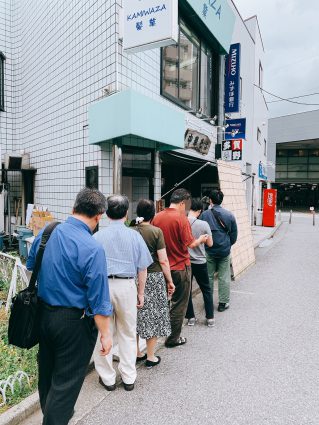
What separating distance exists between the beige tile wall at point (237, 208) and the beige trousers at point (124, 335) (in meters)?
4.69

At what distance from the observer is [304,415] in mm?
2922

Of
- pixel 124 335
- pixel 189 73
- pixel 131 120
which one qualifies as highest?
pixel 189 73

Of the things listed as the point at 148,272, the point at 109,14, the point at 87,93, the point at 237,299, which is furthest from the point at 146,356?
the point at 109,14

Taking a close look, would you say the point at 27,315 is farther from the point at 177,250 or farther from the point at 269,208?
the point at 269,208

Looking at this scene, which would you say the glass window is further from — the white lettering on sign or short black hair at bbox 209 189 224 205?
short black hair at bbox 209 189 224 205

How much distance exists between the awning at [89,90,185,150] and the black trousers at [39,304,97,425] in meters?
3.28

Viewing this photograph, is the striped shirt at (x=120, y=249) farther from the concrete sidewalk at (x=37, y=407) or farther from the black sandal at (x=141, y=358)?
the black sandal at (x=141, y=358)

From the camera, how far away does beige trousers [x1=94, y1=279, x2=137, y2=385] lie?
321cm

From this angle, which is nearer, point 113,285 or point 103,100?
point 113,285

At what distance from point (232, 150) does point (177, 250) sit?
7.84m

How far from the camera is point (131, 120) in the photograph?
4.93 metres

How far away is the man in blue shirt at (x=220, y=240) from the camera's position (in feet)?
18.2

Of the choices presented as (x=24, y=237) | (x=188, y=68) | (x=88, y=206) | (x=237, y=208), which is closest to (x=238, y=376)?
(x=88, y=206)

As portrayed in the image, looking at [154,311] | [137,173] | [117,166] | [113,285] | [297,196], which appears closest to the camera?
[113,285]
